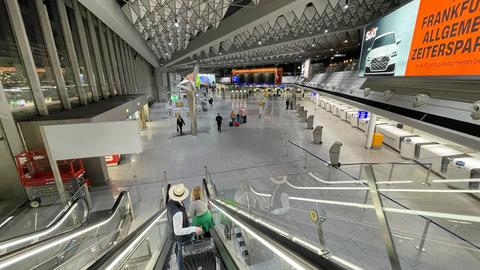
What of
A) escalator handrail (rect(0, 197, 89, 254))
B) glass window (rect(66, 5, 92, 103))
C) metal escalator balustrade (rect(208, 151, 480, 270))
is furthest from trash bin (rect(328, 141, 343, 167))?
glass window (rect(66, 5, 92, 103))

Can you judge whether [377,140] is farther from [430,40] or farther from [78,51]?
[78,51]

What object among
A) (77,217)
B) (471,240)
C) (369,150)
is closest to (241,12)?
(369,150)

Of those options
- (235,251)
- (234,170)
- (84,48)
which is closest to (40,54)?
(84,48)

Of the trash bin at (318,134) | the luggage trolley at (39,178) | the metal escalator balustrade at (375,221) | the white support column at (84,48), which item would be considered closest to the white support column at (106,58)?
the white support column at (84,48)

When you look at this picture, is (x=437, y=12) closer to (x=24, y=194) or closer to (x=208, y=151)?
(x=208, y=151)

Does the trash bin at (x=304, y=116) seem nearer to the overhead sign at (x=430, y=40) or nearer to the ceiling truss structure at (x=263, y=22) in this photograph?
the ceiling truss structure at (x=263, y=22)

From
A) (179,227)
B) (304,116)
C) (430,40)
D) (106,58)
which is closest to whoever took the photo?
(179,227)

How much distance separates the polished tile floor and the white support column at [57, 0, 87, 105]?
11.6 ft

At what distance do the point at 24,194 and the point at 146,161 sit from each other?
13.0 feet

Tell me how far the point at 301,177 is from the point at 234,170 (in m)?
2.62

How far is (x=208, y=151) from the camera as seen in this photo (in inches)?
409

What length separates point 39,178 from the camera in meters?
6.09

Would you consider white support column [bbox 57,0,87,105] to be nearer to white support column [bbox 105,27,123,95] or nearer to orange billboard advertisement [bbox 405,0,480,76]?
white support column [bbox 105,27,123,95]

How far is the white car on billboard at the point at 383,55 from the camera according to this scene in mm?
7117
